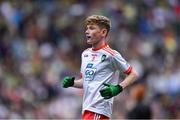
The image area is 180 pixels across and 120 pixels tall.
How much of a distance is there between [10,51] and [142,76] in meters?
3.38

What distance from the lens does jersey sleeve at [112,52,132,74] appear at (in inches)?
388

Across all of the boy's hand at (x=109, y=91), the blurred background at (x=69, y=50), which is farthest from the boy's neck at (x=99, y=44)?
the blurred background at (x=69, y=50)

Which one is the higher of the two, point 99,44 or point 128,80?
point 99,44

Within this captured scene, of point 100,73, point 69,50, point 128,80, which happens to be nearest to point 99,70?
point 100,73

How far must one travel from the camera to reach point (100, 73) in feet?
32.7

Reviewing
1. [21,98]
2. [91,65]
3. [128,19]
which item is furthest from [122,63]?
[128,19]

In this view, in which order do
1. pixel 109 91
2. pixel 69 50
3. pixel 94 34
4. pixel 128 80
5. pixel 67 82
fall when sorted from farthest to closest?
pixel 69 50 < pixel 67 82 < pixel 94 34 < pixel 128 80 < pixel 109 91

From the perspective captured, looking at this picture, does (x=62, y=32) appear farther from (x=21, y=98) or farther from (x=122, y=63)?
(x=122, y=63)

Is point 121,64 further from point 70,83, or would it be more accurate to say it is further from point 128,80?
point 70,83

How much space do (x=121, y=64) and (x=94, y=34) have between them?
0.43m

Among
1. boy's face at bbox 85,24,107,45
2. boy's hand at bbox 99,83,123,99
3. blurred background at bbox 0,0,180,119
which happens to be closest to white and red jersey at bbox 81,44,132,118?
boy's face at bbox 85,24,107,45

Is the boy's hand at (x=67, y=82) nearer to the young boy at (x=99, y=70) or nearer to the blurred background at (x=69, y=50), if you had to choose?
the young boy at (x=99, y=70)

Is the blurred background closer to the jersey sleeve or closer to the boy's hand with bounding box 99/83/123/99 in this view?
the jersey sleeve

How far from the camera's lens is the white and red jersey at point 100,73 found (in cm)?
988
